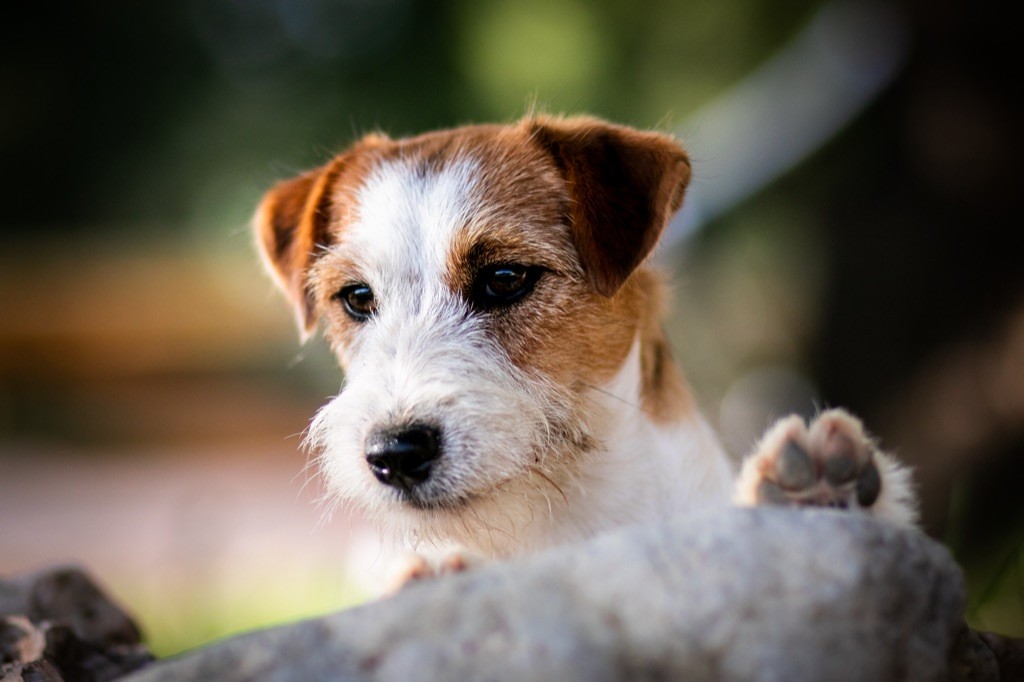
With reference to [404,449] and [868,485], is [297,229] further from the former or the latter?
[868,485]

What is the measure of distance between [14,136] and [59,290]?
194 cm

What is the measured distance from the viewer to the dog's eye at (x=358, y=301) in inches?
102

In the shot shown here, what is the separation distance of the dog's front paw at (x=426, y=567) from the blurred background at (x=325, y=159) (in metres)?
0.49

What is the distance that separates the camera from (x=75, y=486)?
761cm

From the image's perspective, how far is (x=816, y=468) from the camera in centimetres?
180

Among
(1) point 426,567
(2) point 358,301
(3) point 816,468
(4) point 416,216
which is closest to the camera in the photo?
(3) point 816,468

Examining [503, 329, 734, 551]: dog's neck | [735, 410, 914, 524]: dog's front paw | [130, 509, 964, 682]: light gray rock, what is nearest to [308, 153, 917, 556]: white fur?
[503, 329, 734, 551]: dog's neck

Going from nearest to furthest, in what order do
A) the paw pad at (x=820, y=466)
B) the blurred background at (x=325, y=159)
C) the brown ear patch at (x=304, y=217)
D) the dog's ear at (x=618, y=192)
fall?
1. the paw pad at (x=820, y=466)
2. the dog's ear at (x=618, y=192)
3. the brown ear patch at (x=304, y=217)
4. the blurred background at (x=325, y=159)

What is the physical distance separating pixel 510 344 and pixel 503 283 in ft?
0.57

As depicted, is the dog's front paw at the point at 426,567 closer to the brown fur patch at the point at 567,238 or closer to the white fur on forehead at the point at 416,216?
the brown fur patch at the point at 567,238

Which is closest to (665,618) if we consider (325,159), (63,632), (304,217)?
(63,632)

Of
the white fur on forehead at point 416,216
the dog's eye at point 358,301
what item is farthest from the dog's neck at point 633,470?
the dog's eye at point 358,301

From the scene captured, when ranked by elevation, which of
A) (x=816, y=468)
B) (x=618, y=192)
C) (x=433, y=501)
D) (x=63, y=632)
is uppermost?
(x=618, y=192)

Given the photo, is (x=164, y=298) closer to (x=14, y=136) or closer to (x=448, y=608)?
(x=14, y=136)
